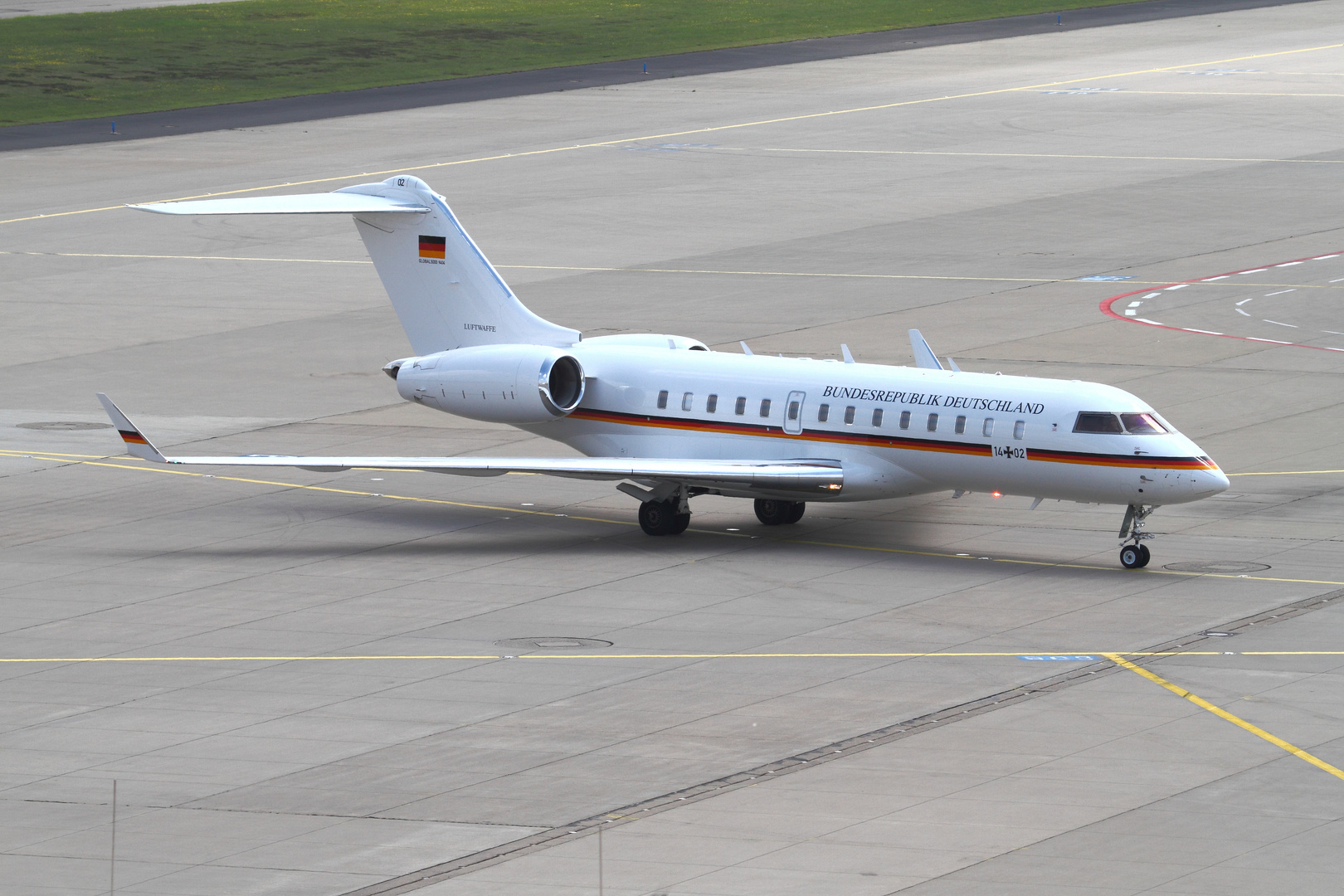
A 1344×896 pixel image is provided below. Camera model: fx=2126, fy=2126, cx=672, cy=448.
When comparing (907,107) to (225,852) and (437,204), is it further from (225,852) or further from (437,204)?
(225,852)

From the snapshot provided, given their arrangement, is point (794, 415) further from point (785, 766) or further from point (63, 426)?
point (63, 426)

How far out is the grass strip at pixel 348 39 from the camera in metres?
96.9

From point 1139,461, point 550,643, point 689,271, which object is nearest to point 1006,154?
point 689,271

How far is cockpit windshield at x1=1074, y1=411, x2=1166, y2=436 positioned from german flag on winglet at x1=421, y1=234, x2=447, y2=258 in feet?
43.2

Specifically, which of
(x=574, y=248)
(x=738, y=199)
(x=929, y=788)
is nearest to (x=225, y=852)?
(x=929, y=788)

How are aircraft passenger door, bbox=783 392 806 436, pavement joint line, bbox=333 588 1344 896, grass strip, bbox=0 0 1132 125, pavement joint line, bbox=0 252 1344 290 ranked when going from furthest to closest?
grass strip, bbox=0 0 1132 125
pavement joint line, bbox=0 252 1344 290
aircraft passenger door, bbox=783 392 806 436
pavement joint line, bbox=333 588 1344 896

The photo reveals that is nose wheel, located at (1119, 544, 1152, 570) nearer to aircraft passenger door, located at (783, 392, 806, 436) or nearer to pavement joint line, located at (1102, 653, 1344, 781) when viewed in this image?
pavement joint line, located at (1102, 653, 1344, 781)

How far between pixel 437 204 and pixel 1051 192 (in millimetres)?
36413

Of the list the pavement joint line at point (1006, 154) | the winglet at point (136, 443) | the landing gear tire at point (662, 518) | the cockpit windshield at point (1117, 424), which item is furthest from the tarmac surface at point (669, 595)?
Answer: the pavement joint line at point (1006, 154)

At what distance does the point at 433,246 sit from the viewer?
4009 cm

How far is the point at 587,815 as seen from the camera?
22.7m

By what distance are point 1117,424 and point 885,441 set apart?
152 inches

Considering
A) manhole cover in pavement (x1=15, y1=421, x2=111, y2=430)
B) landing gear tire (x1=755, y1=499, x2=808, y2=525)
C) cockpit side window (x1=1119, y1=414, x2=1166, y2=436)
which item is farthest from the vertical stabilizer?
cockpit side window (x1=1119, y1=414, x2=1166, y2=436)

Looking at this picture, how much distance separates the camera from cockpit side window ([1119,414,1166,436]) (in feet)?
107
